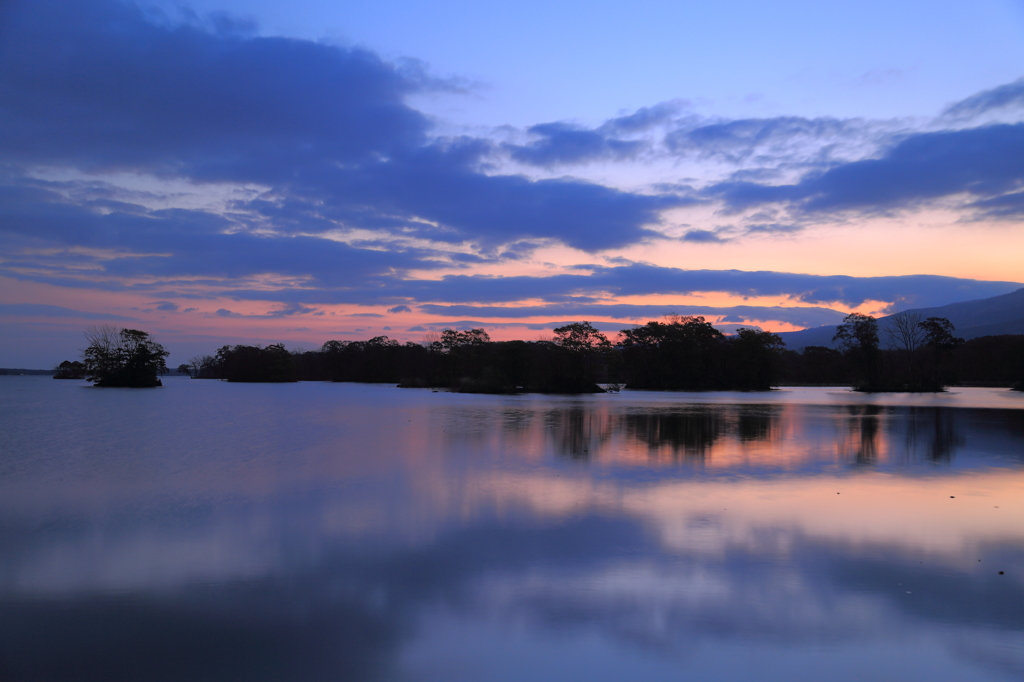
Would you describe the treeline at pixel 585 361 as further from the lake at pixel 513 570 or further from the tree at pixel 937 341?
the lake at pixel 513 570

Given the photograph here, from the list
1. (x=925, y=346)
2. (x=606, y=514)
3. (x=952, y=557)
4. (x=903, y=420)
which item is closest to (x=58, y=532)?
(x=606, y=514)

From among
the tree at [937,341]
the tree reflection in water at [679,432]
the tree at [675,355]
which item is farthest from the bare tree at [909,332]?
the tree reflection in water at [679,432]

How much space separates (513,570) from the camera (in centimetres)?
527

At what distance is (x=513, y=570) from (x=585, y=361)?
55773mm

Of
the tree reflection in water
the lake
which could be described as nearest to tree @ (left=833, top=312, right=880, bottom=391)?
the tree reflection in water

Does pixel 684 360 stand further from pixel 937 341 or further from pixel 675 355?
pixel 937 341

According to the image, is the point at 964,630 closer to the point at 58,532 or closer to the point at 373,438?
the point at 58,532

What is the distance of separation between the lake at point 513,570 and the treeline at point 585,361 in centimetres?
4776

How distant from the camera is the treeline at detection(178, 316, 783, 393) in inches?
2357

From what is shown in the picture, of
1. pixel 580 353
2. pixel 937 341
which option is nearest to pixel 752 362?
pixel 937 341

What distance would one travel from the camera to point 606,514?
7.29 m

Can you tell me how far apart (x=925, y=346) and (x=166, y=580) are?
7226 centimetres

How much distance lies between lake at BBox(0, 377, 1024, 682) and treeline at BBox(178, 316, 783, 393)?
47760mm

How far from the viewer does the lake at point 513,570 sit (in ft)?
12.3
